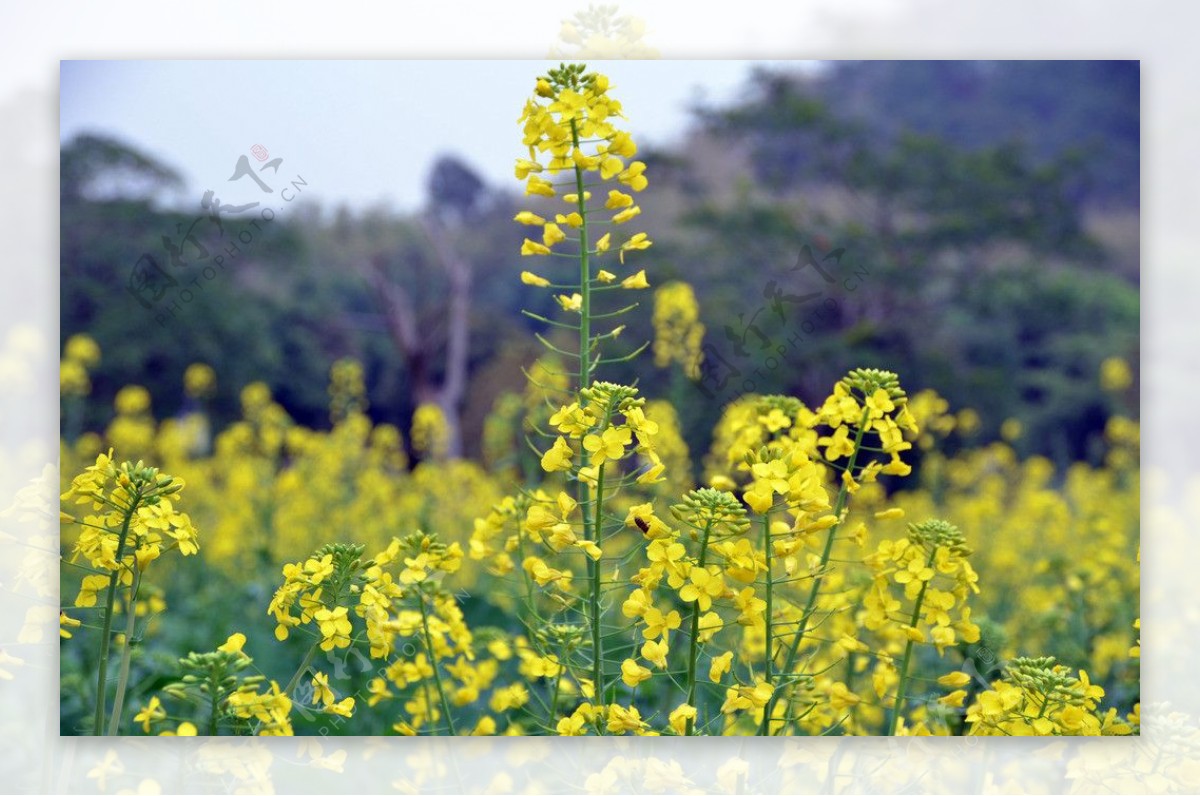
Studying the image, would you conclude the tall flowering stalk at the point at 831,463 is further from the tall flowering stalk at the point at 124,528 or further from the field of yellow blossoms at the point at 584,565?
the tall flowering stalk at the point at 124,528

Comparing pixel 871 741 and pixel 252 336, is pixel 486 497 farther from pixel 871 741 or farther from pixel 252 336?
pixel 871 741

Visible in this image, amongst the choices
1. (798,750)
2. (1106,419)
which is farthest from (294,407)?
(1106,419)

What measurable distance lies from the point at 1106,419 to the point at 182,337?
9.78 ft

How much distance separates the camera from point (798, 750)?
2.24 m

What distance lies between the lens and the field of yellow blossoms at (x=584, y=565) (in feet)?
5.98

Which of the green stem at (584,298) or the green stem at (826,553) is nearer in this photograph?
the green stem at (826,553)

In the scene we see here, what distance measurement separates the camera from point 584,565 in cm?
282

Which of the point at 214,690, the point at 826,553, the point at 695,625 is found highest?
the point at 826,553

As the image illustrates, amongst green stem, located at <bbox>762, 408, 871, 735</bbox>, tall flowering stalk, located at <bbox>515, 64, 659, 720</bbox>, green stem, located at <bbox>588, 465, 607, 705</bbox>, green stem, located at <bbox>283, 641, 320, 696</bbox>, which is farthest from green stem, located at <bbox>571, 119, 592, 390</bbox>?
green stem, located at <bbox>283, 641, 320, 696</bbox>

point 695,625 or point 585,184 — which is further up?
point 585,184

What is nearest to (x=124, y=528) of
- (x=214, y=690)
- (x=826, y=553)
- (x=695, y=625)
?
(x=214, y=690)

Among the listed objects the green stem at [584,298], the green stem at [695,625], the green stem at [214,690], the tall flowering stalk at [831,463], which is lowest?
the green stem at [214,690]

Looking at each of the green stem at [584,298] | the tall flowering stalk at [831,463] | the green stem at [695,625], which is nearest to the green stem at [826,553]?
the tall flowering stalk at [831,463]

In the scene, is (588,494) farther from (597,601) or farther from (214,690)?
(214,690)
